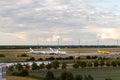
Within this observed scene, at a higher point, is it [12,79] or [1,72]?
[1,72]

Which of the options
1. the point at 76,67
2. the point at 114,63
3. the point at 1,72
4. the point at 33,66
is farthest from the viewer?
the point at 114,63

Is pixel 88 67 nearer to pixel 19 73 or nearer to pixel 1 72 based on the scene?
pixel 19 73

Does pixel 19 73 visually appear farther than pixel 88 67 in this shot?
No

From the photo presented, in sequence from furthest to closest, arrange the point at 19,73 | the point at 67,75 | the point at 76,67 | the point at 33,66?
the point at 76,67 → the point at 33,66 → the point at 19,73 → the point at 67,75

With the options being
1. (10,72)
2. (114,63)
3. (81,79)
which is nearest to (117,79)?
(81,79)

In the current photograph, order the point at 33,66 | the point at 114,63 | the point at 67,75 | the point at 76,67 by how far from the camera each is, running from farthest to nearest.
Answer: the point at 114,63, the point at 76,67, the point at 33,66, the point at 67,75

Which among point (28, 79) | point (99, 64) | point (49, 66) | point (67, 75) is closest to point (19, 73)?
point (28, 79)

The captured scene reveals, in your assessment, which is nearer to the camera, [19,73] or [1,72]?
[1,72]

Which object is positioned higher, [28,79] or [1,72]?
[1,72]

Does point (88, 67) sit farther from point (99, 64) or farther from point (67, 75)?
point (67, 75)
